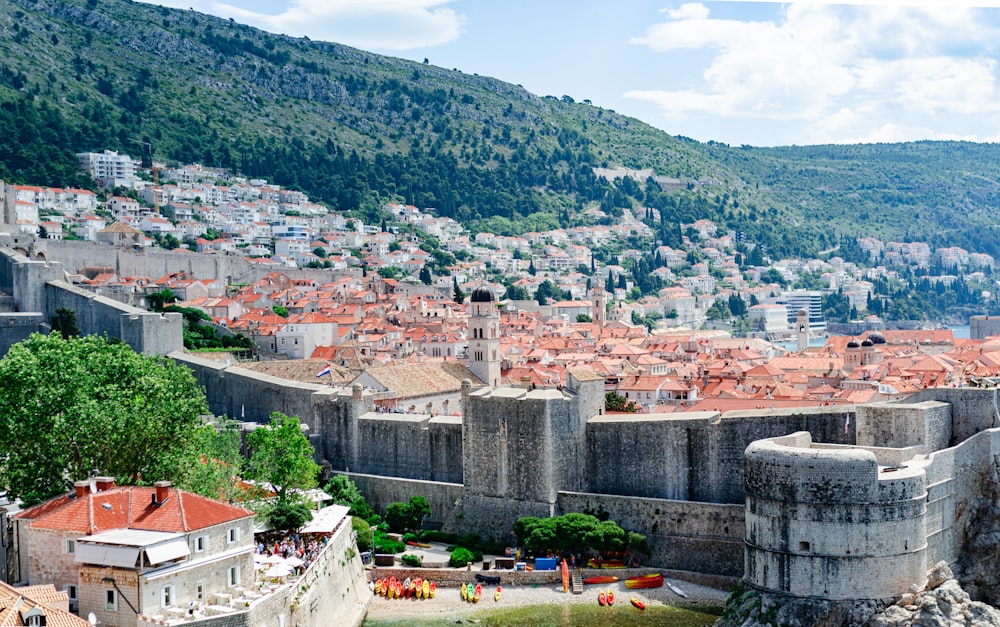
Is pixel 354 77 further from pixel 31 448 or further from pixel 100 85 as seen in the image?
pixel 31 448

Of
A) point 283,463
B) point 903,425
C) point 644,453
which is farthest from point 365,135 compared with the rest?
point 903,425

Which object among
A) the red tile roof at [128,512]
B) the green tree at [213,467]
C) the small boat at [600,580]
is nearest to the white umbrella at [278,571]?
the red tile roof at [128,512]

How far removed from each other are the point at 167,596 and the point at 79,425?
4.57 metres

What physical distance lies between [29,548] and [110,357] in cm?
634

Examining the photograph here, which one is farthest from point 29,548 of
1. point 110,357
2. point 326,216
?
point 326,216

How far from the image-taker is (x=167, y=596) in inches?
711

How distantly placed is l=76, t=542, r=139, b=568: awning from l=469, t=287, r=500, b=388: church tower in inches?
919

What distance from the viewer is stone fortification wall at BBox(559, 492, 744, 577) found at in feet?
82.7

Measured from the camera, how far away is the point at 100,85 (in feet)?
355

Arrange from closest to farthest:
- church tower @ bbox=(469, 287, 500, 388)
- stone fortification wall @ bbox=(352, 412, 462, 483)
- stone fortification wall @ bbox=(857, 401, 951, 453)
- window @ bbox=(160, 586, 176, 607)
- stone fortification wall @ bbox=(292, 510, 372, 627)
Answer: window @ bbox=(160, 586, 176, 607) → stone fortification wall @ bbox=(292, 510, 372, 627) → stone fortification wall @ bbox=(857, 401, 951, 453) → stone fortification wall @ bbox=(352, 412, 462, 483) → church tower @ bbox=(469, 287, 500, 388)

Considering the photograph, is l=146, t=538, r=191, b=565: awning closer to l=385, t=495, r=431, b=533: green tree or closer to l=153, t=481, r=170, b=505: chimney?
l=153, t=481, r=170, b=505: chimney

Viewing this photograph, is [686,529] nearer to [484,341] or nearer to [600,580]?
[600,580]

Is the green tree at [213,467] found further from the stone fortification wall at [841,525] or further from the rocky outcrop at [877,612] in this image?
the stone fortification wall at [841,525]

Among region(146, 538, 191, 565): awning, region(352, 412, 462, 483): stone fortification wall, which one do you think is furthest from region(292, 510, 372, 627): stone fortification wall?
region(352, 412, 462, 483): stone fortification wall
